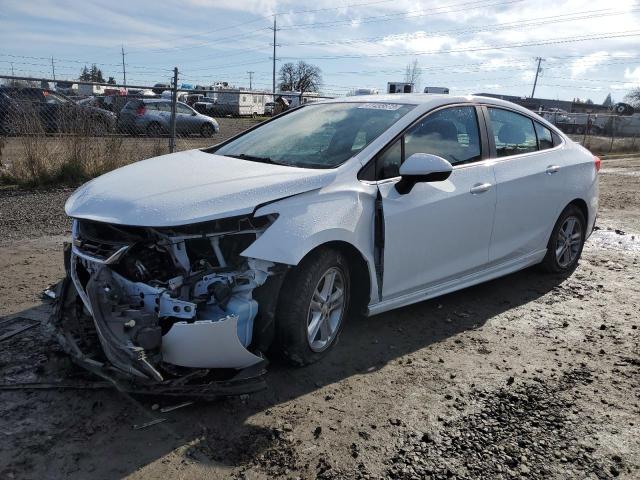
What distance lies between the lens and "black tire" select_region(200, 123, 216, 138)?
13.9m

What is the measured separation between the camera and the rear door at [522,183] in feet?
15.8

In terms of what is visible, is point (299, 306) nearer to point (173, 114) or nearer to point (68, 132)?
point (68, 132)

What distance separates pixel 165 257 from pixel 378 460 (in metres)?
1.60

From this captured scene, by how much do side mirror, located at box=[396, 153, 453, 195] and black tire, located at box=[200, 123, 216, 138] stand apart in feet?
34.2

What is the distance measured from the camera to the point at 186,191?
3271 millimetres

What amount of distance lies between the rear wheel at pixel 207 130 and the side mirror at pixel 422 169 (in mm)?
10433

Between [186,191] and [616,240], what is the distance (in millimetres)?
6430

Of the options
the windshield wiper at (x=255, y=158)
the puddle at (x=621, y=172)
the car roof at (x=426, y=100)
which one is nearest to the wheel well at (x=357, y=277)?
the windshield wiper at (x=255, y=158)

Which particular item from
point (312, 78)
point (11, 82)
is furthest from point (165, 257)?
point (312, 78)

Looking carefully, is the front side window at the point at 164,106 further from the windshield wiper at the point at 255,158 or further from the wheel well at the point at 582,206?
the wheel well at the point at 582,206

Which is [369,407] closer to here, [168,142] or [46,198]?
Answer: [46,198]

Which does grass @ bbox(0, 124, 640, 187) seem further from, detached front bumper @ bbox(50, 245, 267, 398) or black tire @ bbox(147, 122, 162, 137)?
detached front bumper @ bbox(50, 245, 267, 398)

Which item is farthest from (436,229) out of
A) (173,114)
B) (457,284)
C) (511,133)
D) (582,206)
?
(173,114)

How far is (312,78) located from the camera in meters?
81.6
